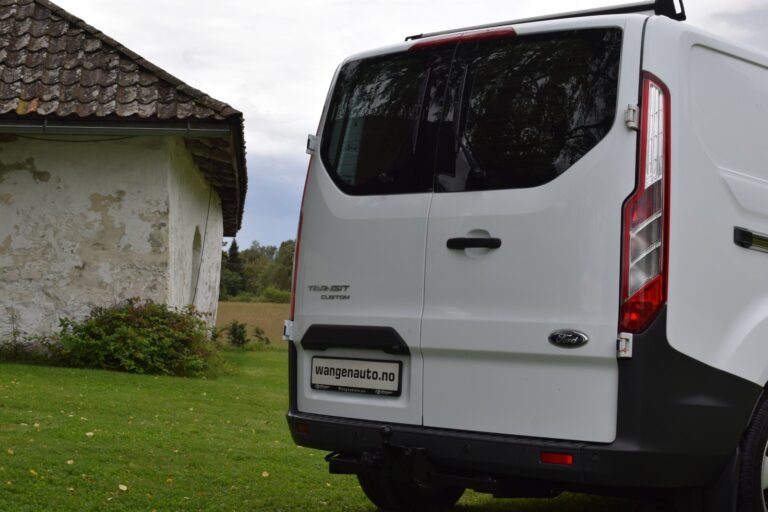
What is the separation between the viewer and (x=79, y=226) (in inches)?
500

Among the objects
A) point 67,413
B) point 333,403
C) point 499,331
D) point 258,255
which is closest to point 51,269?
point 67,413

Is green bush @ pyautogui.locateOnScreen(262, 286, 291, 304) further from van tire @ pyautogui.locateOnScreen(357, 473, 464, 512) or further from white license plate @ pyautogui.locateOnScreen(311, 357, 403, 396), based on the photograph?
white license plate @ pyautogui.locateOnScreen(311, 357, 403, 396)

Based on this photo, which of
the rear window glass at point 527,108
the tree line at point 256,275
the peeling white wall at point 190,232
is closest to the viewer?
the rear window glass at point 527,108

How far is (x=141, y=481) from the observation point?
6.11 metres

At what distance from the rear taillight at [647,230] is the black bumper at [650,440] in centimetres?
8

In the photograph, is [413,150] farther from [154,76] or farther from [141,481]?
[154,76]

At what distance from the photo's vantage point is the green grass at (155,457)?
5.75 metres

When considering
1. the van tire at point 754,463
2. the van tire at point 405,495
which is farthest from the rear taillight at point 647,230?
the van tire at point 405,495

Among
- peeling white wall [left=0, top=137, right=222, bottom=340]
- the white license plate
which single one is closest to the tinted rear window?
the white license plate

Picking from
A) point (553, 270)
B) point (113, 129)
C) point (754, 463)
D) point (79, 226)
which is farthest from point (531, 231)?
point (79, 226)

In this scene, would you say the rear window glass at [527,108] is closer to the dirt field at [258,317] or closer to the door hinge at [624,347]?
the door hinge at [624,347]

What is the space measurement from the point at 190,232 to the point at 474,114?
36.6 feet

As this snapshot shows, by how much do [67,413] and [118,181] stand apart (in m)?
4.80

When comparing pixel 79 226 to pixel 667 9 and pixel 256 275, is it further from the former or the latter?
pixel 256 275
